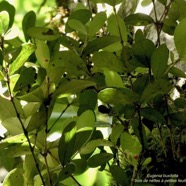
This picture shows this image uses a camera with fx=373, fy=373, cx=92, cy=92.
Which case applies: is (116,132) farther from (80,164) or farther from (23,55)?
(23,55)

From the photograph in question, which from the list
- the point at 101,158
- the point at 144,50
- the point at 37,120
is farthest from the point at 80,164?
the point at 144,50

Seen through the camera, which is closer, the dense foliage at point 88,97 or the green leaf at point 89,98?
the dense foliage at point 88,97

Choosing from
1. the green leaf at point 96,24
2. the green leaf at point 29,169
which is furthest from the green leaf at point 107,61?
the green leaf at point 29,169

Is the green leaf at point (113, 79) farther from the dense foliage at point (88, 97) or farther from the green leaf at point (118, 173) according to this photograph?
the green leaf at point (118, 173)

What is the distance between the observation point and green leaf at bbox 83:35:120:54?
2.24 feet

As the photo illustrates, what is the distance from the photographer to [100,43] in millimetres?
689

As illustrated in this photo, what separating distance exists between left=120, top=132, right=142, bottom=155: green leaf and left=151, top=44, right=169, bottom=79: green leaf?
4.7 inches

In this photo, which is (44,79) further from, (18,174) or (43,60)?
(18,174)

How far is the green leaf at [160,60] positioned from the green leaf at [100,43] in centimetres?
10

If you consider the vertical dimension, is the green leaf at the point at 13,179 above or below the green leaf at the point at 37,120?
below

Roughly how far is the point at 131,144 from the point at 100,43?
0.19 metres

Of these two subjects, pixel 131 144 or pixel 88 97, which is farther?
pixel 88 97

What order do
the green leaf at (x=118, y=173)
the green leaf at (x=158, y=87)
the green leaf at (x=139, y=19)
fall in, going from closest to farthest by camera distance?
1. the green leaf at (x=158, y=87)
2. the green leaf at (x=118, y=173)
3. the green leaf at (x=139, y=19)

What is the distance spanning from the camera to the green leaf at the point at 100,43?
0.68 meters
